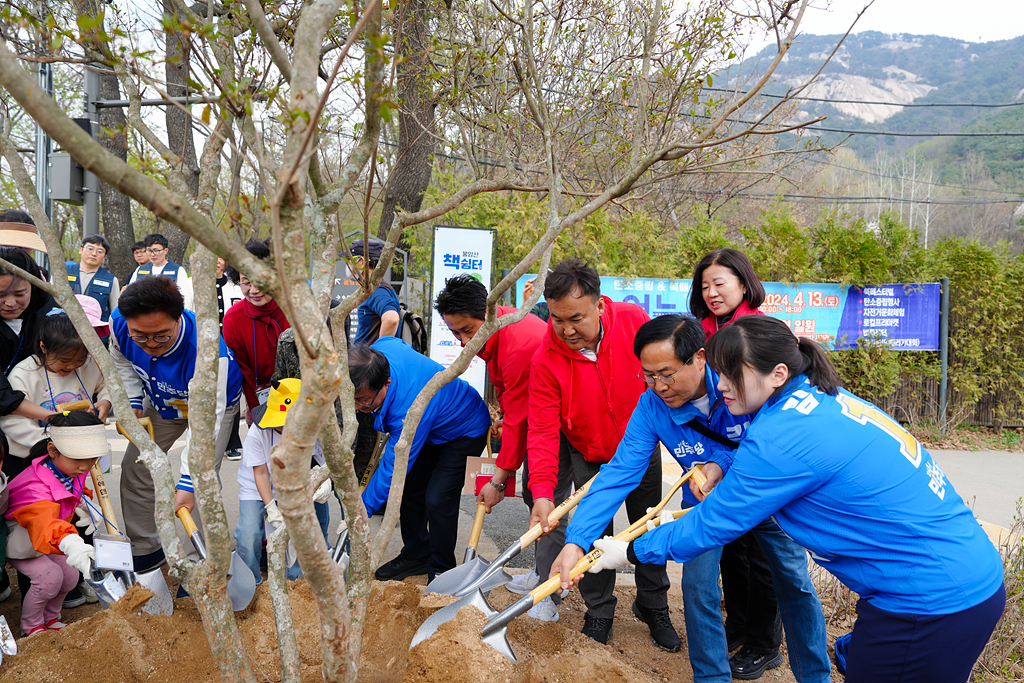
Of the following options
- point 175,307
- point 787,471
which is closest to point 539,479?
point 787,471

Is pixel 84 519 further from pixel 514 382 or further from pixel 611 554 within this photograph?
pixel 611 554

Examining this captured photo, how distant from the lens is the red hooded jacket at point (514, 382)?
3330 mm

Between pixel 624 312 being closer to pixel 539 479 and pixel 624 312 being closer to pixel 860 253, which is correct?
pixel 539 479

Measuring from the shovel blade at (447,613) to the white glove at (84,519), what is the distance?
181cm

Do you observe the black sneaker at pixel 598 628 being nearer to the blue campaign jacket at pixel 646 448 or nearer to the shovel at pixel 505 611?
the shovel at pixel 505 611

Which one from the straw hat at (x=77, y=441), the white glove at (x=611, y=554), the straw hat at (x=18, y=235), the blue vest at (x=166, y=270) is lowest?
the white glove at (x=611, y=554)

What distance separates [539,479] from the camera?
2973 mm

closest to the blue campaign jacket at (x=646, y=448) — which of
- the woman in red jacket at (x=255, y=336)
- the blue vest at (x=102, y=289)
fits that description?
the woman in red jacket at (x=255, y=336)

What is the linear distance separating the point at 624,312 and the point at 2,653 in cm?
280

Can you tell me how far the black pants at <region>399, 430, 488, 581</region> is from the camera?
346 centimetres

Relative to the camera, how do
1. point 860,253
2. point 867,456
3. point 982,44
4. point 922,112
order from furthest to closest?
point 982,44 < point 922,112 < point 860,253 < point 867,456

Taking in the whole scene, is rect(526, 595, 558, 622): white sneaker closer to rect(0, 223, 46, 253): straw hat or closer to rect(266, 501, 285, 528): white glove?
rect(266, 501, 285, 528): white glove

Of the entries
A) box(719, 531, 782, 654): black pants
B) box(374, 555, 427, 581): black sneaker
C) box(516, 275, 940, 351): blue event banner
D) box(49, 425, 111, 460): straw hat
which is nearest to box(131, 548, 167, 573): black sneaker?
box(49, 425, 111, 460): straw hat

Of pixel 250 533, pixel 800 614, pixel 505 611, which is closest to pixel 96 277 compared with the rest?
pixel 250 533
